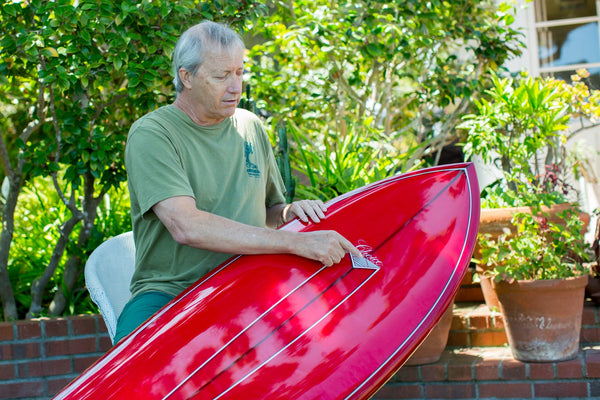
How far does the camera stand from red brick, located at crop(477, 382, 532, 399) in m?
3.23

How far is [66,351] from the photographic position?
3.59 metres

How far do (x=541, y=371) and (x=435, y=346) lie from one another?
0.48 meters

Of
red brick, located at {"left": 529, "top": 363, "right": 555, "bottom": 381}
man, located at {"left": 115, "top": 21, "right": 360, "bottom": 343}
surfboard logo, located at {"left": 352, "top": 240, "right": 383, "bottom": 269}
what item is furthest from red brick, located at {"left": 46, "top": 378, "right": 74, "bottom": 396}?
red brick, located at {"left": 529, "top": 363, "right": 555, "bottom": 381}

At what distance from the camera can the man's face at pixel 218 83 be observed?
2.28 metres

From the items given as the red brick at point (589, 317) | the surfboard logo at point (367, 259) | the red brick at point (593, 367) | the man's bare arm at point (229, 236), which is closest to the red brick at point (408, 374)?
the red brick at point (593, 367)

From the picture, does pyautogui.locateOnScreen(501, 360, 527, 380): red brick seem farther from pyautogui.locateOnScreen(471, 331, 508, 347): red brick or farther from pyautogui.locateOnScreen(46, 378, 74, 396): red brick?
pyautogui.locateOnScreen(46, 378, 74, 396): red brick

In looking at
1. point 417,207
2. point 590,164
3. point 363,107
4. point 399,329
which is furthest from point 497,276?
point 590,164

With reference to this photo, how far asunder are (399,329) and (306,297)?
0.33m

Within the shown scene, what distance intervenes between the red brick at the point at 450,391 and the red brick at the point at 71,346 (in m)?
1.67

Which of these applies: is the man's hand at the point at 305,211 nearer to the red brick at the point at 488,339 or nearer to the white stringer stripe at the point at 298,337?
the white stringer stripe at the point at 298,337

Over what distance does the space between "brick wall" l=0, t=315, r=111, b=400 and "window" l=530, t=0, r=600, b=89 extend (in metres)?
3.95

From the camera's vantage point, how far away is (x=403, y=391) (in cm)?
336

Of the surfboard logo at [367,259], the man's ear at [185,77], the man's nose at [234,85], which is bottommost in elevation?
the surfboard logo at [367,259]

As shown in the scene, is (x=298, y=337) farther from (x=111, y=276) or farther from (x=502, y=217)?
(x=502, y=217)
